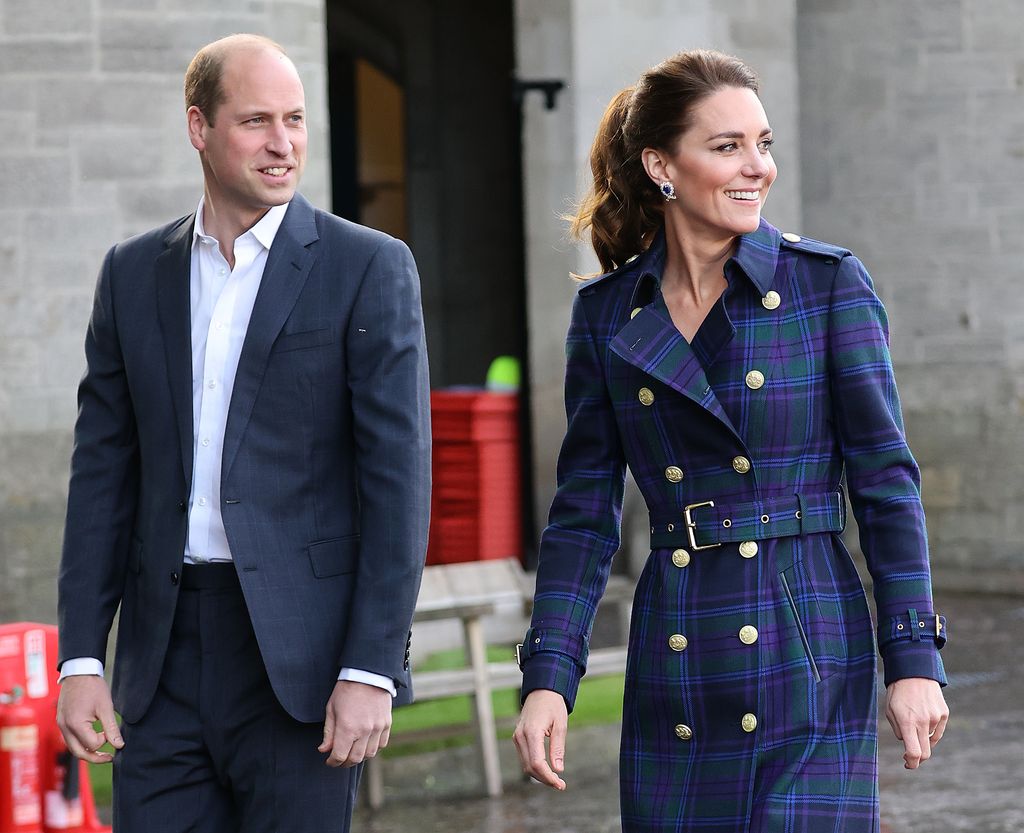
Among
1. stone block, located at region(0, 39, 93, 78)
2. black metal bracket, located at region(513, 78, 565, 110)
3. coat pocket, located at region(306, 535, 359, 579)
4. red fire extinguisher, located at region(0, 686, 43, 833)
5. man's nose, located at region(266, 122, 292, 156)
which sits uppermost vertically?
black metal bracket, located at region(513, 78, 565, 110)

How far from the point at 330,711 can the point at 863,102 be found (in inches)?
361

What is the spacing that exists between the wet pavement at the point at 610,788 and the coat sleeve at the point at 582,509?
2.95 m

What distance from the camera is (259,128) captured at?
3.12 m

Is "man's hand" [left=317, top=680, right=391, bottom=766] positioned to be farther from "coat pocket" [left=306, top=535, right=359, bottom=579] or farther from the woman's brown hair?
the woman's brown hair

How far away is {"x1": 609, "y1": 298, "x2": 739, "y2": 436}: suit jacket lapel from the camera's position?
2895 millimetres

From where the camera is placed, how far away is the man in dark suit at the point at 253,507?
10.00 feet

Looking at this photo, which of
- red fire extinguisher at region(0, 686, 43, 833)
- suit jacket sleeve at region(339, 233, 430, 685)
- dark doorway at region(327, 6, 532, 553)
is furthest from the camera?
dark doorway at region(327, 6, 532, 553)

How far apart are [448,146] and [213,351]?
37.4ft

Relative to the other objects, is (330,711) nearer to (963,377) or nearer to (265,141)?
(265,141)

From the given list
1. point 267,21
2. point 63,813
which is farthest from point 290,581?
point 267,21

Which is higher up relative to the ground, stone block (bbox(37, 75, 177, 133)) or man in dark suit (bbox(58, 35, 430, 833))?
stone block (bbox(37, 75, 177, 133))

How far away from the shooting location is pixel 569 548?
306cm

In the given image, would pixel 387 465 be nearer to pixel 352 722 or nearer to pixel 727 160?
pixel 352 722

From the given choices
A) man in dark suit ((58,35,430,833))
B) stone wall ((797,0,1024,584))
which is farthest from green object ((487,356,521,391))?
man in dark suit ((58,35,430,833))
